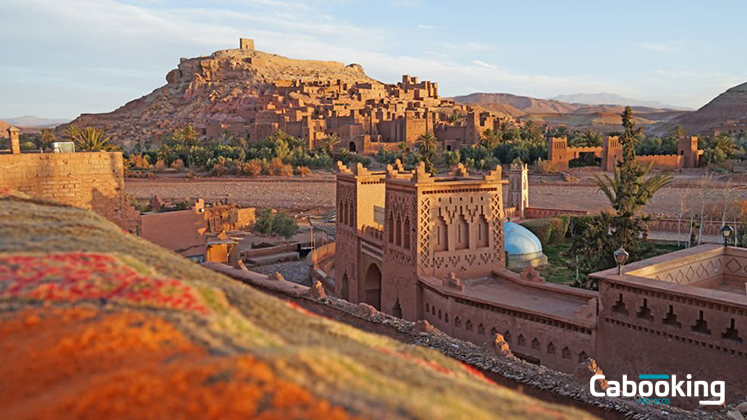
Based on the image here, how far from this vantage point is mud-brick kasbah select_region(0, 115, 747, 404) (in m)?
8.25

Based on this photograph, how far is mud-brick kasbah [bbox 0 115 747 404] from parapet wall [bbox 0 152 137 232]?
0.07 feet

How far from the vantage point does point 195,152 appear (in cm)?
5284

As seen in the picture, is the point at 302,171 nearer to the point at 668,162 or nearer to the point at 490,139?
the point at 490,139

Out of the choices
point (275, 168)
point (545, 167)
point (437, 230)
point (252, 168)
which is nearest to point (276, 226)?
point (437, 230)

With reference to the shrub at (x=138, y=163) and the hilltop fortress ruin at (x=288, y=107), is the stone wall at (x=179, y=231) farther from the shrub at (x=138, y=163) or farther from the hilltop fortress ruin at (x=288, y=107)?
the hilltop fortress ruin at (x=288, y=107)

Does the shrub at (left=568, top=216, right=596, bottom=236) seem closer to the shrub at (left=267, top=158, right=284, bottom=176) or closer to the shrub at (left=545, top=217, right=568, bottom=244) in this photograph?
the shrub at (left=545, top=217, right=568, bottom=244)

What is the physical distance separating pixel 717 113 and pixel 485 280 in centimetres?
9001

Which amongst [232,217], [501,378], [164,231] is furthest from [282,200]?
[501,378]

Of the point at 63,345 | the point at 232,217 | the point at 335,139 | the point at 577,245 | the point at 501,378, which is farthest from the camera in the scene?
the point at 335,139

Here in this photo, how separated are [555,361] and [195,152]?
47.1 metres

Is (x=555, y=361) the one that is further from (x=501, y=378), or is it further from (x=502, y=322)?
(x=501, y=378)

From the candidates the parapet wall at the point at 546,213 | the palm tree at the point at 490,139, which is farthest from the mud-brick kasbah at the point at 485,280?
the palm tree at the point at 490,139

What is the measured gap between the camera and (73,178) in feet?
41.7

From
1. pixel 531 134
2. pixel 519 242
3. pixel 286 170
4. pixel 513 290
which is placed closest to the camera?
pixel 513 290
